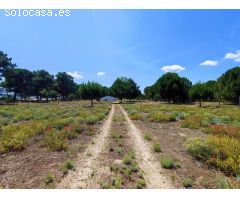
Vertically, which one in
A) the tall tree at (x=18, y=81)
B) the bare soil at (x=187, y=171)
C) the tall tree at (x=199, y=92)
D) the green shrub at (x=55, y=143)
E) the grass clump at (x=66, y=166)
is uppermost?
the tall tree at (x=18, y=81)

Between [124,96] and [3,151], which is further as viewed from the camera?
[124,96]

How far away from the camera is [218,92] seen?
2188 inches

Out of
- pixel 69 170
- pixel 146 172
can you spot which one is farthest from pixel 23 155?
pixel 146 172

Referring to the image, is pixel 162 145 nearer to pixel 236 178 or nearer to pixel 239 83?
pixel 236 178

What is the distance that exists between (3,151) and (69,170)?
4327 millimetres

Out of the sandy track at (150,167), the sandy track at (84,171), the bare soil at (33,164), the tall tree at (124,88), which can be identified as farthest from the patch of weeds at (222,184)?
the tall tree at (124,88)

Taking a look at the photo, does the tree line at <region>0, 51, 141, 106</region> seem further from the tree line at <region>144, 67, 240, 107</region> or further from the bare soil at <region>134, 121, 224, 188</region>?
the bare soil at <region>134, 121, 224, 188</region>

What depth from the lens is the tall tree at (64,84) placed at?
10571 cm

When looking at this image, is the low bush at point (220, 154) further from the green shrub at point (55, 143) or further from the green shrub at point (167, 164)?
the green shrub at point (55, 143)

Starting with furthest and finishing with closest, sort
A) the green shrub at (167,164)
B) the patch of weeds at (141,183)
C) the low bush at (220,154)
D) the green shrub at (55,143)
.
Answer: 1. the green shrub at (55,143)
2. the green shrub at (167,164)
3. the low bush at (220,154)
4. the patch of weeds at (141,183)

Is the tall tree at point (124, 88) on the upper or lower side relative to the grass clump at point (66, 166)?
upper

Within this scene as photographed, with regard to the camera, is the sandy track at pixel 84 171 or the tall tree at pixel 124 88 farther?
the tall tree at pixel 124 88

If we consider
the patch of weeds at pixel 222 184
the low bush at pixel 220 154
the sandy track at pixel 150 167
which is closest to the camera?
the patch of weeds at pixel 222 184
